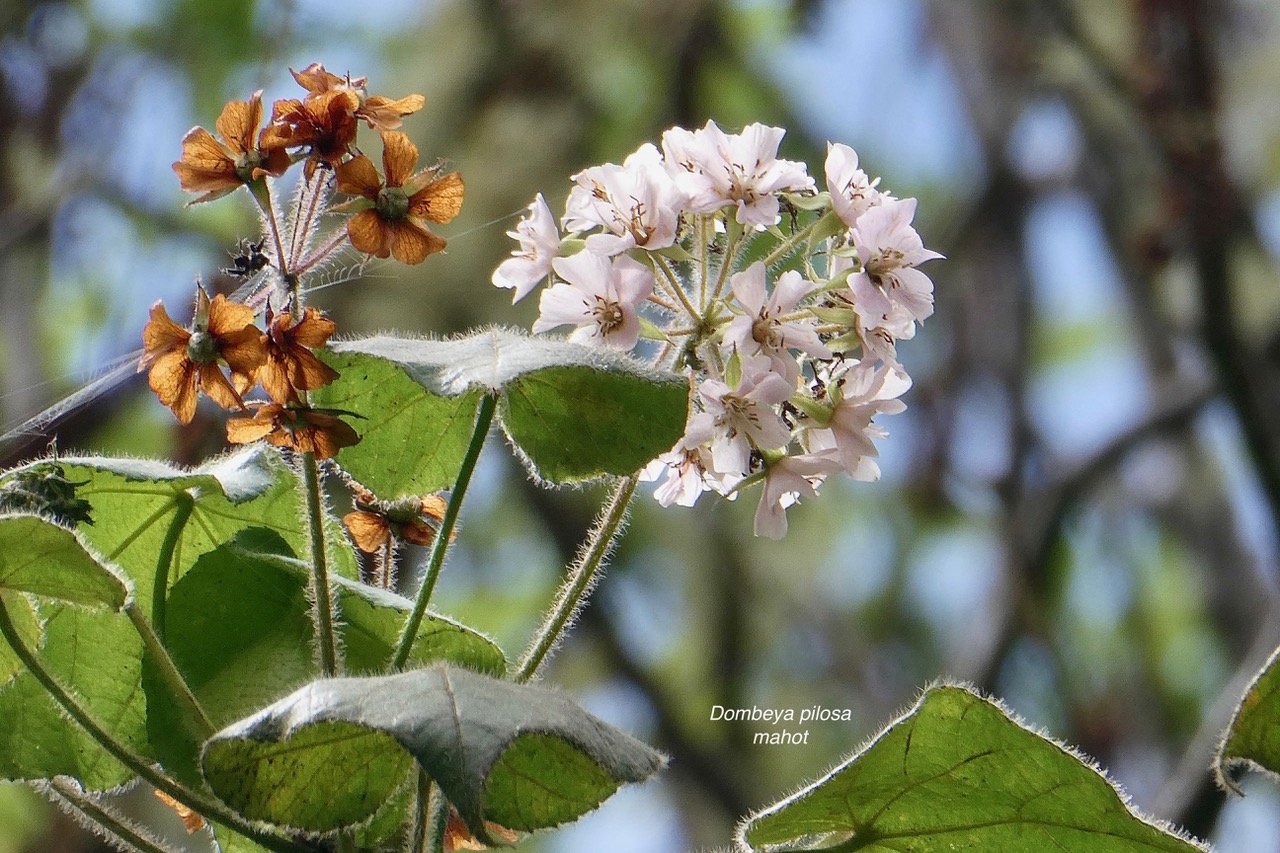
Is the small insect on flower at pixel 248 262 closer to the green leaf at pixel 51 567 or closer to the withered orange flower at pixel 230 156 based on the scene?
the withered orange flower at pixel 230 156

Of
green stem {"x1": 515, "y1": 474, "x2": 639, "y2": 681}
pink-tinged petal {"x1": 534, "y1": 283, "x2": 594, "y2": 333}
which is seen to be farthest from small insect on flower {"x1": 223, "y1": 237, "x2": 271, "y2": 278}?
green stem {"x1": 515, "y1": 474, "x2": 639, "y2": 681}

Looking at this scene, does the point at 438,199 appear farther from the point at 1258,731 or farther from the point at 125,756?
the point at 1258,731

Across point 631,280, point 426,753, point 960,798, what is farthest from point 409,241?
point 960,798

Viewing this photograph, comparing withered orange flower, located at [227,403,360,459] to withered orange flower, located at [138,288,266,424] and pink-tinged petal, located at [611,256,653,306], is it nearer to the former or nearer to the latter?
withered orange flower, located at [138,288,266,424]

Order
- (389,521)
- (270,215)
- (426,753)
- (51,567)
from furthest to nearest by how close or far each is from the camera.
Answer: (389,521), (270,215), (51,567), (426,753)

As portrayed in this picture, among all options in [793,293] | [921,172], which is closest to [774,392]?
[793,293]

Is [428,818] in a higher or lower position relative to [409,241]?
lower

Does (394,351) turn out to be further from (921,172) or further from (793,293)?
(921,172)
